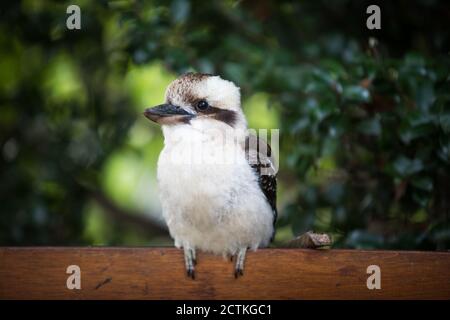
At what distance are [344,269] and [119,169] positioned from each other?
260 centimetres

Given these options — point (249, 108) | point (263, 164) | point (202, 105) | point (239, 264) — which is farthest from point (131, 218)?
point (239, 264)

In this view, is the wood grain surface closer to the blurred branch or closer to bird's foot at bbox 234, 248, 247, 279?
bird's foot at bbox 234, 248, 247, 279

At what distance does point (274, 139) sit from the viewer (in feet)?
11.3

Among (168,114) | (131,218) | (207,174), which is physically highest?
(168,114)

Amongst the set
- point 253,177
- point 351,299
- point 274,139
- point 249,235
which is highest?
point 274,139

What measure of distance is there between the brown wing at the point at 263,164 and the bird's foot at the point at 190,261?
1.34 feet

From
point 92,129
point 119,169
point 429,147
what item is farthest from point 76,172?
point 429,147

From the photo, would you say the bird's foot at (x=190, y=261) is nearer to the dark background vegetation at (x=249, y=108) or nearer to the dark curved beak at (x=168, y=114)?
the dark curved beak at (x=168, y=114)

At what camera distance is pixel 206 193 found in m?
2.69

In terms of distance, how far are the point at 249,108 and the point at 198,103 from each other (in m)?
1.80

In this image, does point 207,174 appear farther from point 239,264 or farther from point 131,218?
point 131,218

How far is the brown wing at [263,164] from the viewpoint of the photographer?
2.92m

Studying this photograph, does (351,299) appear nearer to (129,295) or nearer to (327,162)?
(129,295)

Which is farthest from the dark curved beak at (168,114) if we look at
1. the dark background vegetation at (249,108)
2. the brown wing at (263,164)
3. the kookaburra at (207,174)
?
the dark background vegetation at (249,108)
